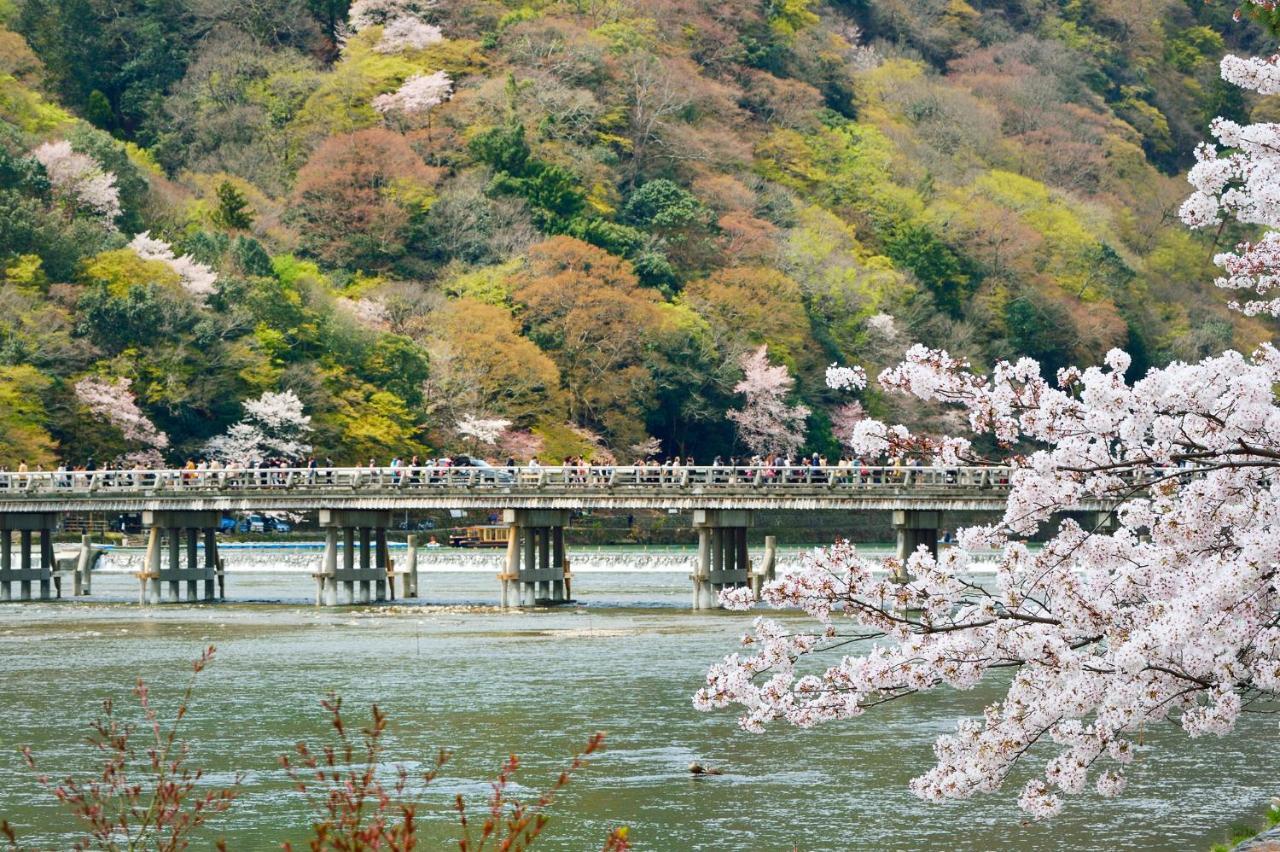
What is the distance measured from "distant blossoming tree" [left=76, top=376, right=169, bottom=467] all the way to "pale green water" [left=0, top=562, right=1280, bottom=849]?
23.5 metres

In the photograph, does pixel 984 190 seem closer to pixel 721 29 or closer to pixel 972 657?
pixel 721 29

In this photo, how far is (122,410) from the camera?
79.8 m

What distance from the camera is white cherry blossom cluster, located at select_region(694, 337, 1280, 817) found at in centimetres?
1382

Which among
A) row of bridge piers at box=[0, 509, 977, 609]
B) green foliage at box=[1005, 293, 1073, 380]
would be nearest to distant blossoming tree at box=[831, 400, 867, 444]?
green foliage at box=[1005, 293, 1073, 380]

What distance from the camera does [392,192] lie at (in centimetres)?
10381

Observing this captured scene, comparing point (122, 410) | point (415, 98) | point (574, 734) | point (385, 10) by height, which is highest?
point (385, 10)

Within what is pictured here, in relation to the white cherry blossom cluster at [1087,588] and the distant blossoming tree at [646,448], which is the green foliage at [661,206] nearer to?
the distant blossoming tree at [646,448]

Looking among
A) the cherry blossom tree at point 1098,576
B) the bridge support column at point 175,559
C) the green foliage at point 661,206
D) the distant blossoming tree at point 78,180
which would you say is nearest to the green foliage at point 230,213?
the distant blossoming tree at point 78,180

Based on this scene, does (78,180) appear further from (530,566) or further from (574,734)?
(574,734)

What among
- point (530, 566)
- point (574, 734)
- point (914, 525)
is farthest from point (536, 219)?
point (574, 734)

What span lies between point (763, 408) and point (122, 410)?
1230 inches

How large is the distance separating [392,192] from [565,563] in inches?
1838

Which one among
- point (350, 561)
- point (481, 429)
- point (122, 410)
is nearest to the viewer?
point (350, 561)

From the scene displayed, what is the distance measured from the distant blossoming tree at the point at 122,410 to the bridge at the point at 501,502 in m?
12.4
